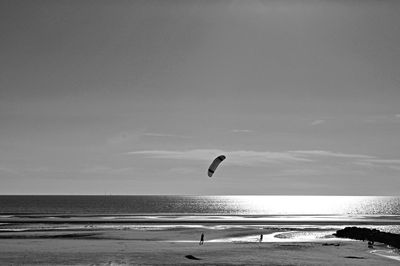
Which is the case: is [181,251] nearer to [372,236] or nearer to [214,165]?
[214,165]

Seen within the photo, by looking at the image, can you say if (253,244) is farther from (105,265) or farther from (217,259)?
(105,265)

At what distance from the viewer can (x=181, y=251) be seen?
46.8 meters

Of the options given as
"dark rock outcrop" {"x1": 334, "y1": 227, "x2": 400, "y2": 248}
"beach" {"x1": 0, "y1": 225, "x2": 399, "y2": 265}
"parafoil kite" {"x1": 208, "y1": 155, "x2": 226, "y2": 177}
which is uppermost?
"parafoil kite" {"x1": 208, "y1": 155, "x2": 226, "y2": 177}

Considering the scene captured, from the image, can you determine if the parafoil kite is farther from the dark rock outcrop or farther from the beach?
the dark rock outcrop

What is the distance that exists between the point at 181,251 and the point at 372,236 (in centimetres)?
2546

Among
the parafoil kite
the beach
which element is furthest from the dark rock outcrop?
the parafoil kite

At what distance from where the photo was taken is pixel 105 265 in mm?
37625

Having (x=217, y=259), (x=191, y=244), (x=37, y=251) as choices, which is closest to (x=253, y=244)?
(x=191, y=244)

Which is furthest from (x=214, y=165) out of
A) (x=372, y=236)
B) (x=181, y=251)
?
(x=372, y=236)

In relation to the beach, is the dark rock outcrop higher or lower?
higher

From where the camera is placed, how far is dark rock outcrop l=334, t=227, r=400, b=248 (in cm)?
5612

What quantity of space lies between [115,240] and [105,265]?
20.7 metres

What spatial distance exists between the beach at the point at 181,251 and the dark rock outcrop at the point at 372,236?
5.78ft

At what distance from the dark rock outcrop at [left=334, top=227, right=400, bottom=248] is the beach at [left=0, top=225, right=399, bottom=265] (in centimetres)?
176
